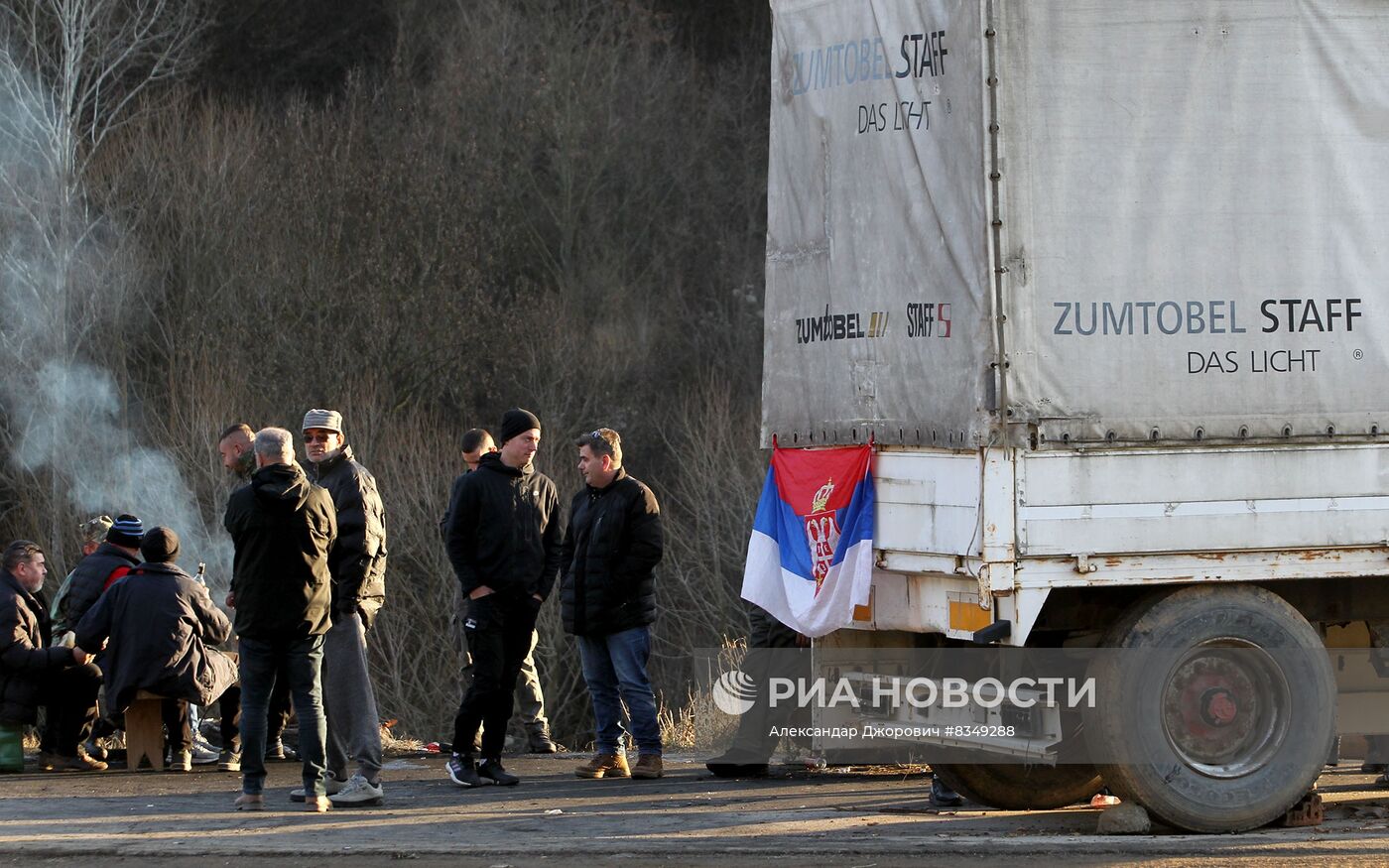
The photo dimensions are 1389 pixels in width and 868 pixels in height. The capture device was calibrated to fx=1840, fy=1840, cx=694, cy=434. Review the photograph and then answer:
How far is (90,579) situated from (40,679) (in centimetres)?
64

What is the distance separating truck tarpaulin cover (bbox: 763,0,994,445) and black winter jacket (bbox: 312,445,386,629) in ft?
6.63

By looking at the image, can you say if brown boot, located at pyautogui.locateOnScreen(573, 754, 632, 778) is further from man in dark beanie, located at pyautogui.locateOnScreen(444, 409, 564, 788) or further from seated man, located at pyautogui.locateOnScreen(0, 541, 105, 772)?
seated man, located at pyautogui.locateOnScreen(0, 541, 105, 772)

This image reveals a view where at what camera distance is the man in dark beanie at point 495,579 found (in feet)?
31.8

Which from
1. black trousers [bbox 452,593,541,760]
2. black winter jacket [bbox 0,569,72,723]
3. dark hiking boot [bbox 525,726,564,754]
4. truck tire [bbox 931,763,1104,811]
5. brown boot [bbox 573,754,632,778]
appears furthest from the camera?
dark hiking boot [bbox 525,726,564,754]

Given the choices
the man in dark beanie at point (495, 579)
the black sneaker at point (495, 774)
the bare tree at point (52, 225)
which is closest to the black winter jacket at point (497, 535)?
the man in dark beanie at point (495, 579)

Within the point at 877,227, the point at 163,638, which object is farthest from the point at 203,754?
the point at 877,227

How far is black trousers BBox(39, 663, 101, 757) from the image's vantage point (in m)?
10.8

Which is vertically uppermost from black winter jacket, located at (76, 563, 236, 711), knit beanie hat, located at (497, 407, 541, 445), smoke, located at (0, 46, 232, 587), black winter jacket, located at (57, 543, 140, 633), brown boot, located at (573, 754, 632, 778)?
smoke, located at (0, 46, 232, 587)

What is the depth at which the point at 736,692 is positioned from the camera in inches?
411

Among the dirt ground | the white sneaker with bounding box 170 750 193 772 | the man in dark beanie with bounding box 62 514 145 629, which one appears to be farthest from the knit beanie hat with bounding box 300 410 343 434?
→ the white sneaker with bounding box 170 750 193 772

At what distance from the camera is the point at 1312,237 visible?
7980mm

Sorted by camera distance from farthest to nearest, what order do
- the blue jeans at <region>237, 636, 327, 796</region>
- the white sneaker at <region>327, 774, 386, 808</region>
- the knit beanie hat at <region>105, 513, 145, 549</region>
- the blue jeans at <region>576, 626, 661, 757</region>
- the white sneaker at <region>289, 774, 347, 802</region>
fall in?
the knit beanie hat at <region>105, 513, 145, 549</region>
the blue jeans at <region>576, 626, 661, 757</region>
the white sneaker at <region>289, 774, 347, 802</region>
the white sneaker at <region>327, 774, 386, 808</region>
the blue jeans at <region>237, 636, 327, 796</region>

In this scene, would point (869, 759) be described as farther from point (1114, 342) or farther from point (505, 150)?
point (505, 150)

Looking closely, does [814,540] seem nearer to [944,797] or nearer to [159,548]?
[944,797]
